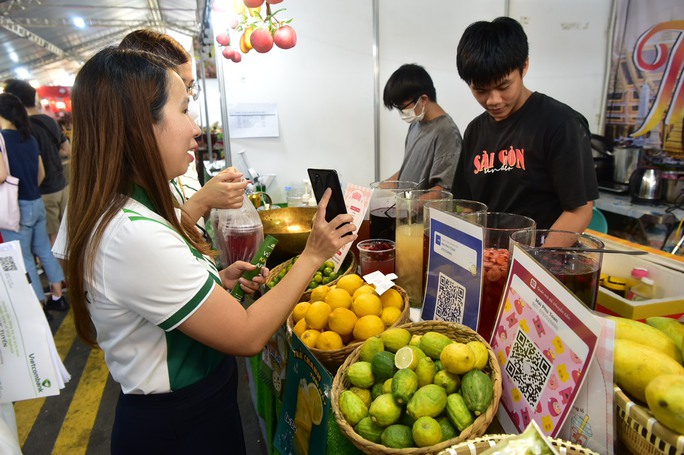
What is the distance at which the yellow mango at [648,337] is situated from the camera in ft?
2.48

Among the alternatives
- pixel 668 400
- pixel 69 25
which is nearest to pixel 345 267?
pixel 668 400

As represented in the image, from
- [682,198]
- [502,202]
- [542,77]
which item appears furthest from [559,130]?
[542,77]

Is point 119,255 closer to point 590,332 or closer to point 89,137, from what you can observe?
point 89,137

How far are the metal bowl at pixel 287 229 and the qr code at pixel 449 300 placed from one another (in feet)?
2.68

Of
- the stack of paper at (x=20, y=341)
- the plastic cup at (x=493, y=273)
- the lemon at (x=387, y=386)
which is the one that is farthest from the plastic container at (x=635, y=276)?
the stack of paper at (x=20, y=341)

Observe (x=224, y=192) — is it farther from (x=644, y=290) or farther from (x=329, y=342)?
(x=644, y=290)

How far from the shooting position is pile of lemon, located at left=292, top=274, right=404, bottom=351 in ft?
3.68

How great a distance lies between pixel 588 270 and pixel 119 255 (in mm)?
996

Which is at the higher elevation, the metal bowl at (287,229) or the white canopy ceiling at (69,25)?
the white canopy ceiling at (69,25)

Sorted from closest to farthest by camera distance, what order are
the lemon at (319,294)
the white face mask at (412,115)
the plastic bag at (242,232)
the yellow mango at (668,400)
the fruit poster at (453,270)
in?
the yellow mango at (668,400)
the fruit poster at (453,270)
the lemon at (319,294)
the plastic bag at (242,232)
the white face mask at (412,115)

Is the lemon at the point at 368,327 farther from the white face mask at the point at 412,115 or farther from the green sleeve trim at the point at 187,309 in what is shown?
the white face mask at the point at 412,115

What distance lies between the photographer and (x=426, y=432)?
741 mm

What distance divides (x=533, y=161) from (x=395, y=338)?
1078mm

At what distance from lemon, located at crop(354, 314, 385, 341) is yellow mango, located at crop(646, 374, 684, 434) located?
1.98 ft
